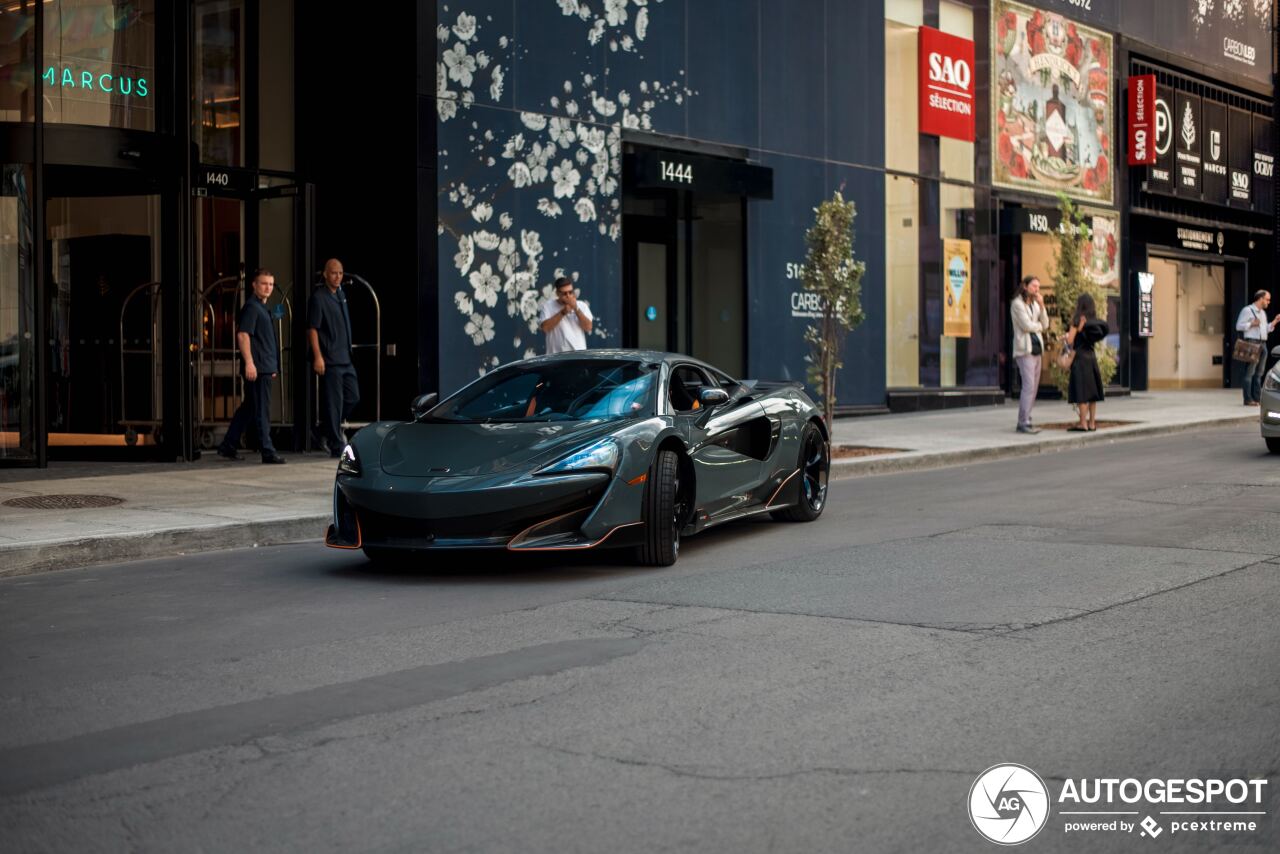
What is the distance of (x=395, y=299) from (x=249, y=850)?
43.0ft

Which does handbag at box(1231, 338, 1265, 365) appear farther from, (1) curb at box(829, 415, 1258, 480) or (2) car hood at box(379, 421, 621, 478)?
(2) car hood at box(379, 421, 621, 478)

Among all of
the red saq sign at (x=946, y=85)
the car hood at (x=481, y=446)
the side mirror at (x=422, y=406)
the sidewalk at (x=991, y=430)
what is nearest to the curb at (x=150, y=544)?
the side mirror at (x=422, y=406)

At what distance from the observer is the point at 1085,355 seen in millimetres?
19234

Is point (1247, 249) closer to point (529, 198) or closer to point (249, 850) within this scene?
point (529, 198)

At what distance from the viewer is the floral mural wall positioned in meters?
16.6

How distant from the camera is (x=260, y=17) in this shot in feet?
54.6

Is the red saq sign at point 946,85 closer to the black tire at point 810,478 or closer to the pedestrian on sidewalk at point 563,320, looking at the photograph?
the pedestrian on sidewalk at point 563,320

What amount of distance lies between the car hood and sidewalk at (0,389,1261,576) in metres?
1.88

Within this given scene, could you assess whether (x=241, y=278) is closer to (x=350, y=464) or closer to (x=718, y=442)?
(x=350, y=464)

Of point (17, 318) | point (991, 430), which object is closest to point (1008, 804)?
point (17, 318)

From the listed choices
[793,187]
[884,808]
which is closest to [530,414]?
[884,808]

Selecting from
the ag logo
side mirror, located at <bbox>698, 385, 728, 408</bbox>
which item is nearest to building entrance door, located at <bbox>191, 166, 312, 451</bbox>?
side mirror, located at <bbox>698, 385, 728, 408</bbox>

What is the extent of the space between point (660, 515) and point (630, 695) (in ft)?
10.3
